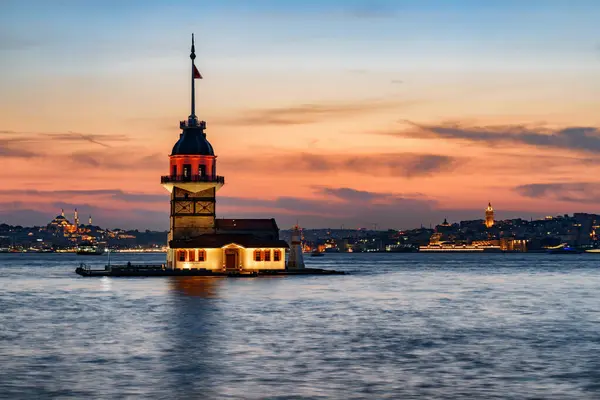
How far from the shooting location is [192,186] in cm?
10706

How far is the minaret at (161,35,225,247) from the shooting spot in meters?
107

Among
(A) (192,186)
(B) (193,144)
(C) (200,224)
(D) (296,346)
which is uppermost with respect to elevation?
(B) (193,144)

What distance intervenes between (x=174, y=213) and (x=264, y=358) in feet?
233

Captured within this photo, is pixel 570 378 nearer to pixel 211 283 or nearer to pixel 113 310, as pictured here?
Result: pixel 113 310

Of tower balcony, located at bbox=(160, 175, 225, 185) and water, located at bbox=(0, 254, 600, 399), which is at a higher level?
tower balcony, located at bbox=(160, 175, 225, 185)

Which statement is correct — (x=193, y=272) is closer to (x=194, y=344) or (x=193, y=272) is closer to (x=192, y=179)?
(x=192, y=179)

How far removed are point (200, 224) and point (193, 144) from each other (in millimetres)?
8378

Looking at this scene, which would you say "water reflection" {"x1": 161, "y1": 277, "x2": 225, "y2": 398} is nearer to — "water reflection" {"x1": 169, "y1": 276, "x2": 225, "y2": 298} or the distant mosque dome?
"water reflection" {"x1": 169, "y1": 276, "x2": 225, "y2": 298}

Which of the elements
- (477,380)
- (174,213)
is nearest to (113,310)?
(477,380)

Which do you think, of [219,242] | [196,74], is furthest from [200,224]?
[196,74]

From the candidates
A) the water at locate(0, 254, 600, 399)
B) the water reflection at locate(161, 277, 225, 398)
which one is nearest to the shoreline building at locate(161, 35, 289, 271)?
the water reflection at locate(161, 277, 225, 398)

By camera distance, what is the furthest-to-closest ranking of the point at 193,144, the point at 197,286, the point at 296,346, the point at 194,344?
the point at 193,144, the point at 197,286, the point at 194,344, the point at 296,346

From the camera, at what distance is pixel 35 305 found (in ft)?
226

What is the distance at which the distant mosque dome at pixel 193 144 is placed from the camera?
10800cm
